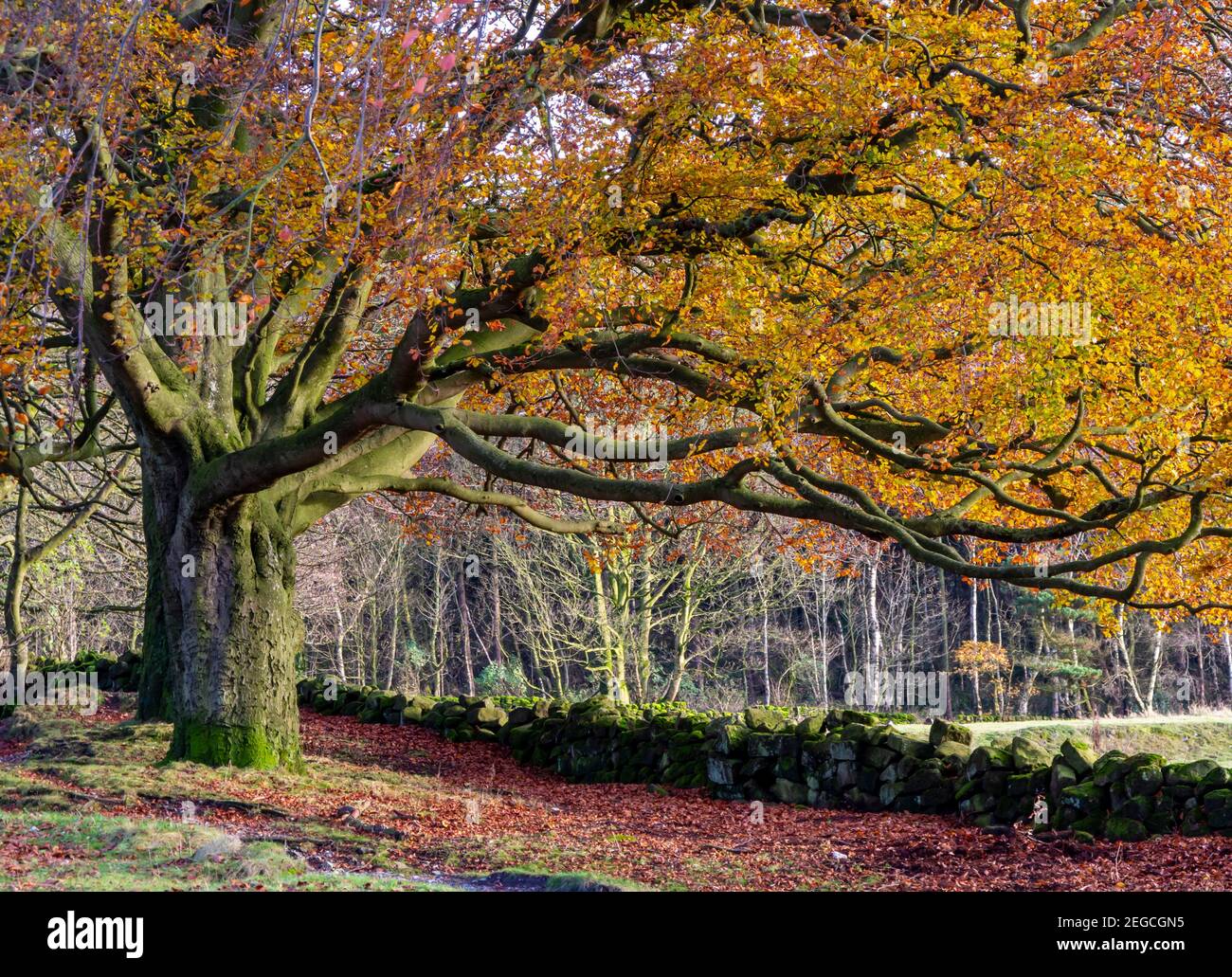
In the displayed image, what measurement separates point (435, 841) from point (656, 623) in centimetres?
1582

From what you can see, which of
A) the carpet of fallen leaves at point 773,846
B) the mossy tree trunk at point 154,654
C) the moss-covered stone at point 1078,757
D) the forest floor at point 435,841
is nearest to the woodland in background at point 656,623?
the mossy tree trunk at point 154,654

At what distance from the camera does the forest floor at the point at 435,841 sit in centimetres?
656

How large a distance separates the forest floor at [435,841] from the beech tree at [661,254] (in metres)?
1.12

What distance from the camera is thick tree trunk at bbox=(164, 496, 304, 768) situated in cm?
991

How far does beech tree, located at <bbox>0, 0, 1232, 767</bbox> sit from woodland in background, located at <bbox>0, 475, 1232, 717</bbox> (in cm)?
1050

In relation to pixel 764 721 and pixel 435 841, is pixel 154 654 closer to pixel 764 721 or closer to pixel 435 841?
pixel 435 841

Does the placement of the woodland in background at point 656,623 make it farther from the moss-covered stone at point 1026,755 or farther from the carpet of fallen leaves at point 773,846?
the moss-covered stone at point 1026,755

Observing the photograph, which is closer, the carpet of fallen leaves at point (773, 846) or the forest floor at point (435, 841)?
the forest floor at point (435, 841)

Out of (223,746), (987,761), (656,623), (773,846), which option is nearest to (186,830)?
(223,746)

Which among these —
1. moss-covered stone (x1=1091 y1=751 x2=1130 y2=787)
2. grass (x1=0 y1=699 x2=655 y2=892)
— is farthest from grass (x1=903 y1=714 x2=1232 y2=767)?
grass (x1=0 y1=699 x2=655 y2=892)

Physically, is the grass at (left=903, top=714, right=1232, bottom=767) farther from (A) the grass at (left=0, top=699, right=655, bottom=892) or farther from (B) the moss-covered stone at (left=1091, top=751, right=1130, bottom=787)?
(A) the grass at (left=0, top=699, right=655, bottom=892)

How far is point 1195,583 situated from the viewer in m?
11.4

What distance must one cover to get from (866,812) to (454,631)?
33031 millimetres
